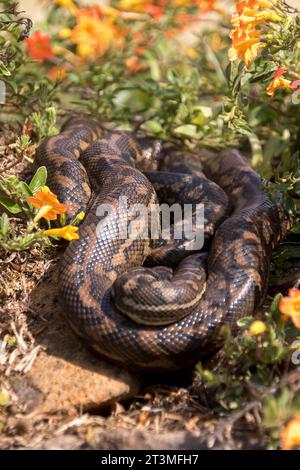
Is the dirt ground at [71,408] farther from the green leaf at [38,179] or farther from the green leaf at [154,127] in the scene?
the green leaf at [154,127]

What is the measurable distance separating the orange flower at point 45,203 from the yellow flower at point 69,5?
4.12 meters

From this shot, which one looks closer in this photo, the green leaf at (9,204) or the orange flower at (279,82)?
the orange flower at (279,82)

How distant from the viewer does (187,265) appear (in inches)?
260

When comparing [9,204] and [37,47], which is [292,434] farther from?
[37,47]

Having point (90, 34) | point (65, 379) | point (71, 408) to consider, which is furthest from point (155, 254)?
point (90, 34)

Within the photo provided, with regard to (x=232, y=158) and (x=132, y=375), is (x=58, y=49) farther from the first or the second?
(x=132, y=375)

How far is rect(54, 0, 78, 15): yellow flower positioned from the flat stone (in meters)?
4.61

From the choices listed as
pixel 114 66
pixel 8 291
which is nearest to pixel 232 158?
pixel 114 66

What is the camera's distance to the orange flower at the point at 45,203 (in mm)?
5418

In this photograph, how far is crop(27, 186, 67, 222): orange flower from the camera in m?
5.42

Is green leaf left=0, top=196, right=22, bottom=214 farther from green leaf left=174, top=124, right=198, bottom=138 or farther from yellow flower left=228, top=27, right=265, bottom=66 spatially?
green leaf left=174, top=124, right=198, bottom=138

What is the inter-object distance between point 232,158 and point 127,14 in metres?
2.81

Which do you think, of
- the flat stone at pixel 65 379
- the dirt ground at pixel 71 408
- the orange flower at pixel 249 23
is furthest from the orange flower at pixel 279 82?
the flat stone at pixel 65 379

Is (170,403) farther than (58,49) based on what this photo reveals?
No
